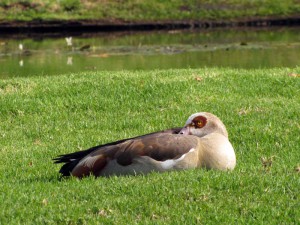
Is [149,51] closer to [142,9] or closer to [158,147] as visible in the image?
[142,9]

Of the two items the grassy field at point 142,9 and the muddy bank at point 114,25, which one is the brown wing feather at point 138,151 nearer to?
the muddy bank at point 114,25

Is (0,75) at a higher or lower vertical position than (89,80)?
lower

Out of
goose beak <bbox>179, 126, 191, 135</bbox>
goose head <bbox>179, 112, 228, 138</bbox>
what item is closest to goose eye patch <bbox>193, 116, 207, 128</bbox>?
goose head <bbox>179, 112, 228, 138</bbox>

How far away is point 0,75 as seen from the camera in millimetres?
19297

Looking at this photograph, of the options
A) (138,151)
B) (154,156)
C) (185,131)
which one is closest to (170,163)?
(154,156)

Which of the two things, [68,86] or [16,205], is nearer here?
[16,205]

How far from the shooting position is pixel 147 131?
33.3 feet

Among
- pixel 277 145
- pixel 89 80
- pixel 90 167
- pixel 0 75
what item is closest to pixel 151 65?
pixel 0 75

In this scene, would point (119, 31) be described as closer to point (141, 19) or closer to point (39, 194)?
point (141, 19)

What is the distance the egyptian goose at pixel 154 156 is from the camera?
23.6ft

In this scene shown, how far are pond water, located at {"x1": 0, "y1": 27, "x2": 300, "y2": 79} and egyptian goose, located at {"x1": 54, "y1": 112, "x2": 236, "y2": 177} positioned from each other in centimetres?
1111

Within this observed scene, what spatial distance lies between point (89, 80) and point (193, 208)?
23.3ft

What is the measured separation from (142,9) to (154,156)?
32460mm

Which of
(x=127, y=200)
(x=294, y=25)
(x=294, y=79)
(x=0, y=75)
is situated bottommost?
(x=294, y=25)
